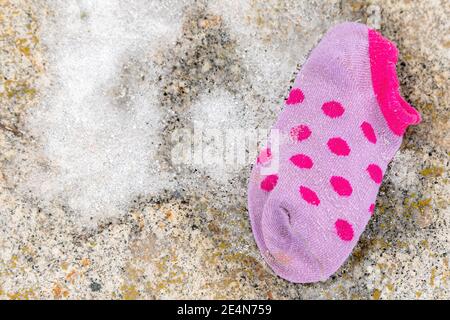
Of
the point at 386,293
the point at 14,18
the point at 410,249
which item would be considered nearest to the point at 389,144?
the point at 410,249

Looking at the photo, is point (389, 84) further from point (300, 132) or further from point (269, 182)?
point (269, 182)

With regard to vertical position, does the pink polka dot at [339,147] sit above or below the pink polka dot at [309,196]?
above

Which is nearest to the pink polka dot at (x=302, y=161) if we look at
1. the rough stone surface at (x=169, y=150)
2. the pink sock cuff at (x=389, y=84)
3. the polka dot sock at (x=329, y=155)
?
the polka dot sock at (x=329, y=155)

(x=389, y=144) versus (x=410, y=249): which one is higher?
(x=389, y=144)

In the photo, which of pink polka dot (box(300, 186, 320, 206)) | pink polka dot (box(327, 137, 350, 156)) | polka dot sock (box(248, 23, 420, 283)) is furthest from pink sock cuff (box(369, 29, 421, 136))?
pink polka dot (box(300, 186, 320, 206))

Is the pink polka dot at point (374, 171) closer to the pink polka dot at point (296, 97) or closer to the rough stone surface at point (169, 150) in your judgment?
the rough stone surface at point (169, 150)

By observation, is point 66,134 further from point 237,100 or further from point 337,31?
point 337,31

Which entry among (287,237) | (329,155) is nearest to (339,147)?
(329,155)

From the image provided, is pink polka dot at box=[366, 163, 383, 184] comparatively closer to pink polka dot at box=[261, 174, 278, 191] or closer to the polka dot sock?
the polka dot sock
